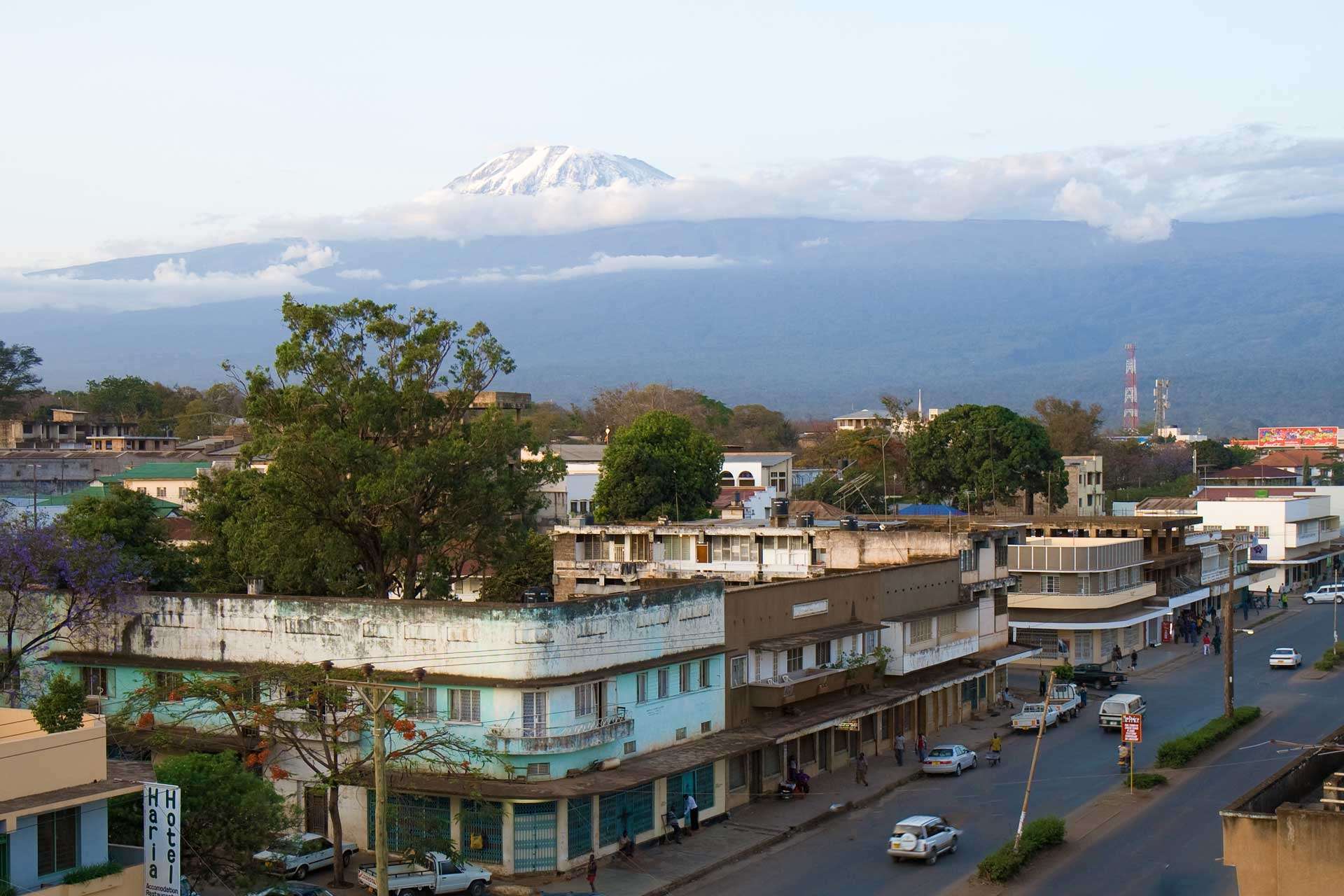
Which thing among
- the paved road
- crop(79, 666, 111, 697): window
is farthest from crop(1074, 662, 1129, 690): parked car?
crop(79, 666, 111, 697): window

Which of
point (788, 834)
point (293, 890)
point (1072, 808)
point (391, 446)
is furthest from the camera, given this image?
point (391, 446)

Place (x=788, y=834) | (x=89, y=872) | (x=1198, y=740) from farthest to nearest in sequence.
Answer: (x=1198, y=740), (x=788, y=834), (x=89, y=872)

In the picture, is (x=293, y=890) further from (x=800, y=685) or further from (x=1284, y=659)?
(x=1284, y=659)

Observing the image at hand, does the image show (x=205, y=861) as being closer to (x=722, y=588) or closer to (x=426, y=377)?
(x=722, y=588)

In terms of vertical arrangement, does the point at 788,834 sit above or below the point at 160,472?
below

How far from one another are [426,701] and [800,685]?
11.6 metres

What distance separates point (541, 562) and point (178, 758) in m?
30.7

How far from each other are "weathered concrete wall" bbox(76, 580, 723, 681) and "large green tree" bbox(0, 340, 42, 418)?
101687mm

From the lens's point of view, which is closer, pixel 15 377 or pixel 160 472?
pixel 160 472

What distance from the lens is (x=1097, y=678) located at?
58875mm

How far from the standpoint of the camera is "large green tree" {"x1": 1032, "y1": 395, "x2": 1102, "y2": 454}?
139750mm

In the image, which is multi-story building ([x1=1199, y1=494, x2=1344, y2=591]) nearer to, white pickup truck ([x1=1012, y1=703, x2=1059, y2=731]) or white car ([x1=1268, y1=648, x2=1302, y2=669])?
white car ([x1=1268, y1=648, x2=1302, y2=669])

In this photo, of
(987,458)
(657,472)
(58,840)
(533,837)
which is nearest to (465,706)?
(533,837)

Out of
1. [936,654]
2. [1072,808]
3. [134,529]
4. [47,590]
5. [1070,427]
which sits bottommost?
[1072,808]
